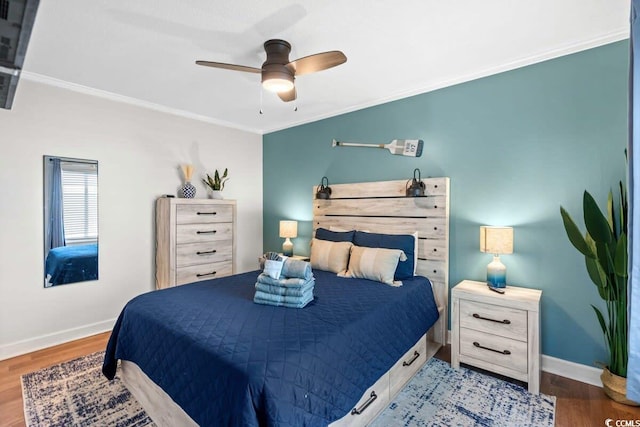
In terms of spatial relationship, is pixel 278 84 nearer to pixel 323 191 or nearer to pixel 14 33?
pixel 14 33

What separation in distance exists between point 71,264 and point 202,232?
1279 mm

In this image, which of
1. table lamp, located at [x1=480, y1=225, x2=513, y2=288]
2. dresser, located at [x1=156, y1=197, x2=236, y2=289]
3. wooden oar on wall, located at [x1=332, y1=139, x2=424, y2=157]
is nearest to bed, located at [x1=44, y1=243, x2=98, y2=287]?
dresser, located at [x1=156, y1=197, x2=236, y2=289]

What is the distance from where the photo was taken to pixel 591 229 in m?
2.06

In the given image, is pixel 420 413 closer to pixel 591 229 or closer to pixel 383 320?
pixel 383 320

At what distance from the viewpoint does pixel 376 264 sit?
8.98 ft

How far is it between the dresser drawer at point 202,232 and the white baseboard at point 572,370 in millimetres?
3494

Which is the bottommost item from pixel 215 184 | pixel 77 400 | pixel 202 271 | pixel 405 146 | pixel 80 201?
pixel 77 400

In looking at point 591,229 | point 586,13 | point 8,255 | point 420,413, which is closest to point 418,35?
point 586,13

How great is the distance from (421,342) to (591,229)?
4.71 ft

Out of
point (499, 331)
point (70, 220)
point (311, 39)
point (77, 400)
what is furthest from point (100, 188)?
point (499, 331)

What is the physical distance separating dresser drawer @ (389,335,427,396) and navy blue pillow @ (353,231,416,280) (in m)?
0.57

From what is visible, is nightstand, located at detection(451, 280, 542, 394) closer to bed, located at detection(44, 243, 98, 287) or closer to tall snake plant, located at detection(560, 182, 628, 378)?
tall snake plant, located at detection(560, 182, 628, 378)

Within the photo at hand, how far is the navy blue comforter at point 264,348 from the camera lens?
1.34m

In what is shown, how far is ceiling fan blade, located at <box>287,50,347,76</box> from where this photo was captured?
196cm
